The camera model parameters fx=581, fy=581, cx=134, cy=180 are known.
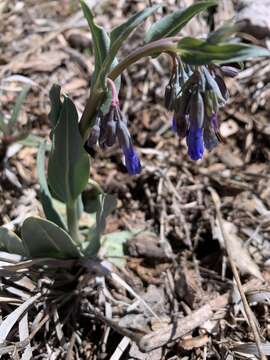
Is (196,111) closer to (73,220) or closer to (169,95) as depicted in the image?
(169,95)

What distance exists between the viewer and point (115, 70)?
2.36 m

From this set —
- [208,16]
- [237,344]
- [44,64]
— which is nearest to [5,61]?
[44,64]

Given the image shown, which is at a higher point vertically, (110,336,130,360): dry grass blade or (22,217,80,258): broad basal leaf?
(22,217,80,258): broad basal leaf

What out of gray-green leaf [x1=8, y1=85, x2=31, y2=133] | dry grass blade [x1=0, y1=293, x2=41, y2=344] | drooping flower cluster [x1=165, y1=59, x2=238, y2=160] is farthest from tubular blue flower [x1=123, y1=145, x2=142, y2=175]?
gray-green leaf [x1=8, y1=85, x2=31, y2=133]

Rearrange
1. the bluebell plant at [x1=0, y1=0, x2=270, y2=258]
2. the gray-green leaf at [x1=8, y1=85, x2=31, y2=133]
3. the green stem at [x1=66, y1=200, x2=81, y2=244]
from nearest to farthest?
the bluebell plant at [x1=0, y1=0, x2=270, y2=258]
the green stem at [x1=66, y1=200, x2=81, y2=244]
the gray-green leaf at [x1=8, y1=85, x2=31, y2=133]

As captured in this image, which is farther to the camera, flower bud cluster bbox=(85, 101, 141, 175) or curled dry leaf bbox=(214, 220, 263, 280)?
curled dry leaf bbox=(214, 220, 263, 280)

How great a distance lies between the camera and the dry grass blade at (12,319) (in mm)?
2518

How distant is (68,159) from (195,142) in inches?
26.3

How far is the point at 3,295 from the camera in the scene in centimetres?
274

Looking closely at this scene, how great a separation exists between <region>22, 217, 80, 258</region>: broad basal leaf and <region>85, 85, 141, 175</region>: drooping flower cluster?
0.45 meters

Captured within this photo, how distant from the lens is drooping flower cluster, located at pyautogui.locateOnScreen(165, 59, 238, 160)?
2.18 meters

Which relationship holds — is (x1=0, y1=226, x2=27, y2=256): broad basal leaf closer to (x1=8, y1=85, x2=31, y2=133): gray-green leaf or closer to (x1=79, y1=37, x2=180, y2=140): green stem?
(x1=79, y1=37, x2=180, y2=140): green stem

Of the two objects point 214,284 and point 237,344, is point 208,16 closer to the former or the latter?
point 214,284

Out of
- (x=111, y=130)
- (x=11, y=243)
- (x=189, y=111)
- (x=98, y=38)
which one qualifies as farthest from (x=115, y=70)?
(x=11, y=243)
